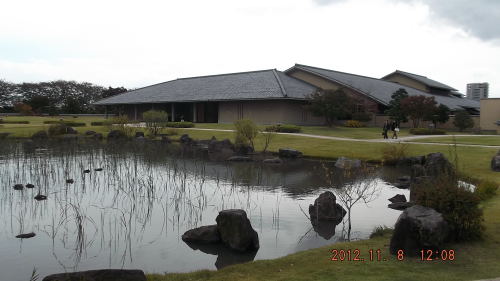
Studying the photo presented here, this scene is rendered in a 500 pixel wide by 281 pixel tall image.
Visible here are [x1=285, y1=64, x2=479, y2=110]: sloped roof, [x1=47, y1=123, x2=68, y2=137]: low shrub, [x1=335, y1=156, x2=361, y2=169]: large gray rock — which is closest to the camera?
[x1=335, y1=156, x2=361, y2=169]: large gray rock

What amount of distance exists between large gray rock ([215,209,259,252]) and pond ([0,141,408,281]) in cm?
20

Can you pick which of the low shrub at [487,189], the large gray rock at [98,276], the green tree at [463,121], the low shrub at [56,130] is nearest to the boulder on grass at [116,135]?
the low shrub at [56,130]

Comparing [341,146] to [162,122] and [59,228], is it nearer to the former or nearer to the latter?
[162,122]

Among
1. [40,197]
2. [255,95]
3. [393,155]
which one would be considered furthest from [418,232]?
[255,95]

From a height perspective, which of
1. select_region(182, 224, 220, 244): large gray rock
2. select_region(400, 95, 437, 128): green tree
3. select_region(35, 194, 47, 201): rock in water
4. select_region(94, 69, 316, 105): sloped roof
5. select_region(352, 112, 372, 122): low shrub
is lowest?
select_region(182, 224, 220, 244): large gray rock

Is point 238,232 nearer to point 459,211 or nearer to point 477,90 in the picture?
point 459,211

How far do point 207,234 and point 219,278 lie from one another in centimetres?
258

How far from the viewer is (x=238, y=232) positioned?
872 centimetres

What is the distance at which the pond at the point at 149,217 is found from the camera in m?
8.35

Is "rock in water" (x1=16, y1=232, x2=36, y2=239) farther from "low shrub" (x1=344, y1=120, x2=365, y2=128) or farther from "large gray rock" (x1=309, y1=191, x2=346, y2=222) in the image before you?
"low shrub" (x1=344, y1=120, x2=365, y2=128)

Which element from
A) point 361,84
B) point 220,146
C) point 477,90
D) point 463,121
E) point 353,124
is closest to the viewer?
point 220,146
